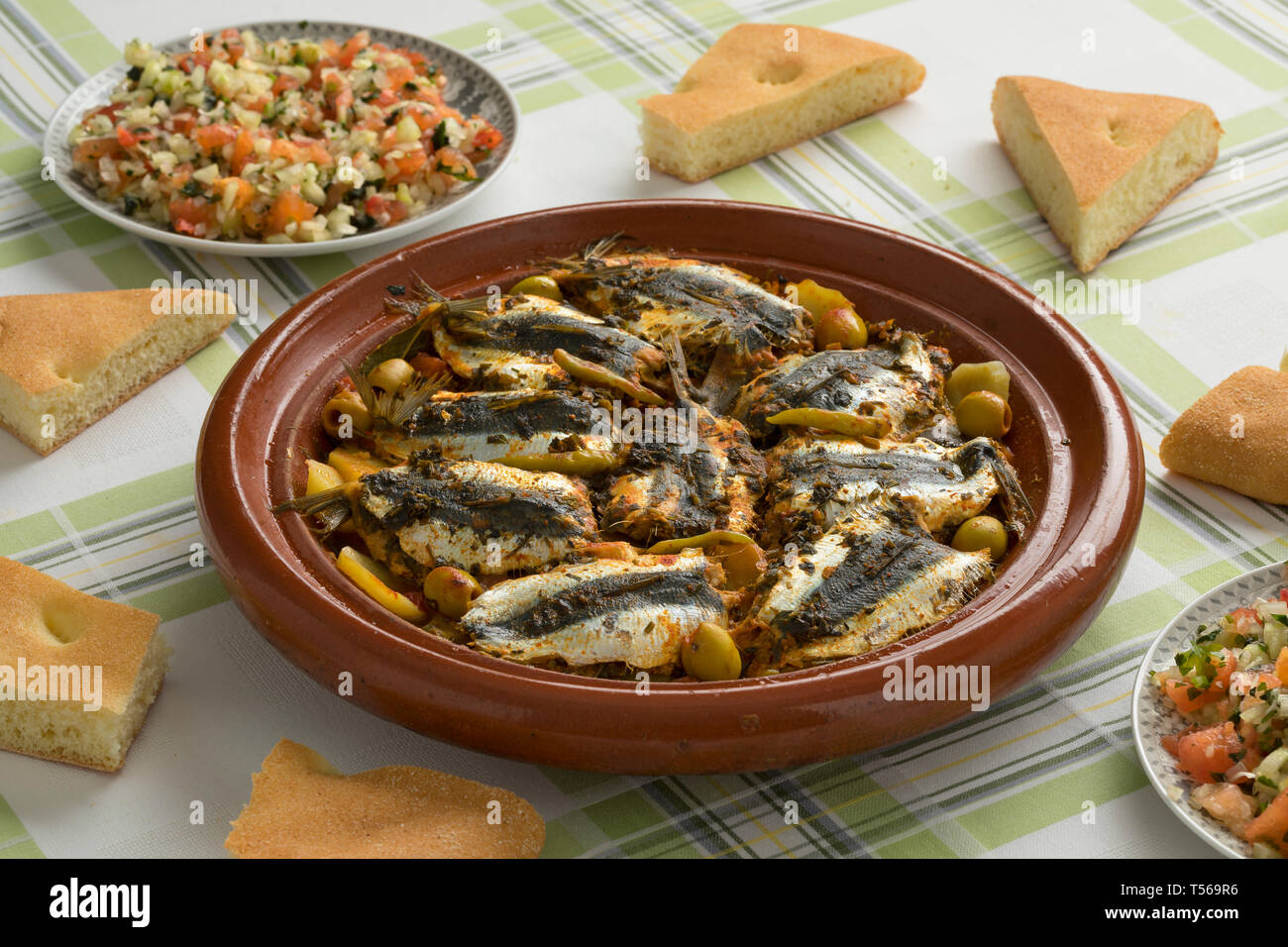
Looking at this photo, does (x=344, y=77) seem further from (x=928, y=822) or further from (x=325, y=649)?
(x=928, y=822)

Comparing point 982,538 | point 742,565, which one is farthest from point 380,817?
point 982,538

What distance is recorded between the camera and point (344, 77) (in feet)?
20.2

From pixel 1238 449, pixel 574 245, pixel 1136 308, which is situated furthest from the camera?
pixel 1136 308

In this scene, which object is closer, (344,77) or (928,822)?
(928,822)

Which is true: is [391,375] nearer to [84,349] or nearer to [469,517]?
[469,517]

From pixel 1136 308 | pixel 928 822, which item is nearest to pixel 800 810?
pixel 928 822

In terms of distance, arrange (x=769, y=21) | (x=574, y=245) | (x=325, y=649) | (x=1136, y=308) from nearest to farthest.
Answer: (x=325, y=649) → (x=574, y=245) → (x=1136, y=308) → (x=769, y=21)

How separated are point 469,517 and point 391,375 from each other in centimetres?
80

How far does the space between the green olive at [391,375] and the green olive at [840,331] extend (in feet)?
4.33

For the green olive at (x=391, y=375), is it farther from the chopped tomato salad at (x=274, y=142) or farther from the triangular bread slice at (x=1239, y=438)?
the triangular bread slice at (x=1239, y=438)

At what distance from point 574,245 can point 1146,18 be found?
12.7ft

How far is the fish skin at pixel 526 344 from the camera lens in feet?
14.7

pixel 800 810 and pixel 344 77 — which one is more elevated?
pixel 344 77

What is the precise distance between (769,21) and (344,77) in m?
2.34
